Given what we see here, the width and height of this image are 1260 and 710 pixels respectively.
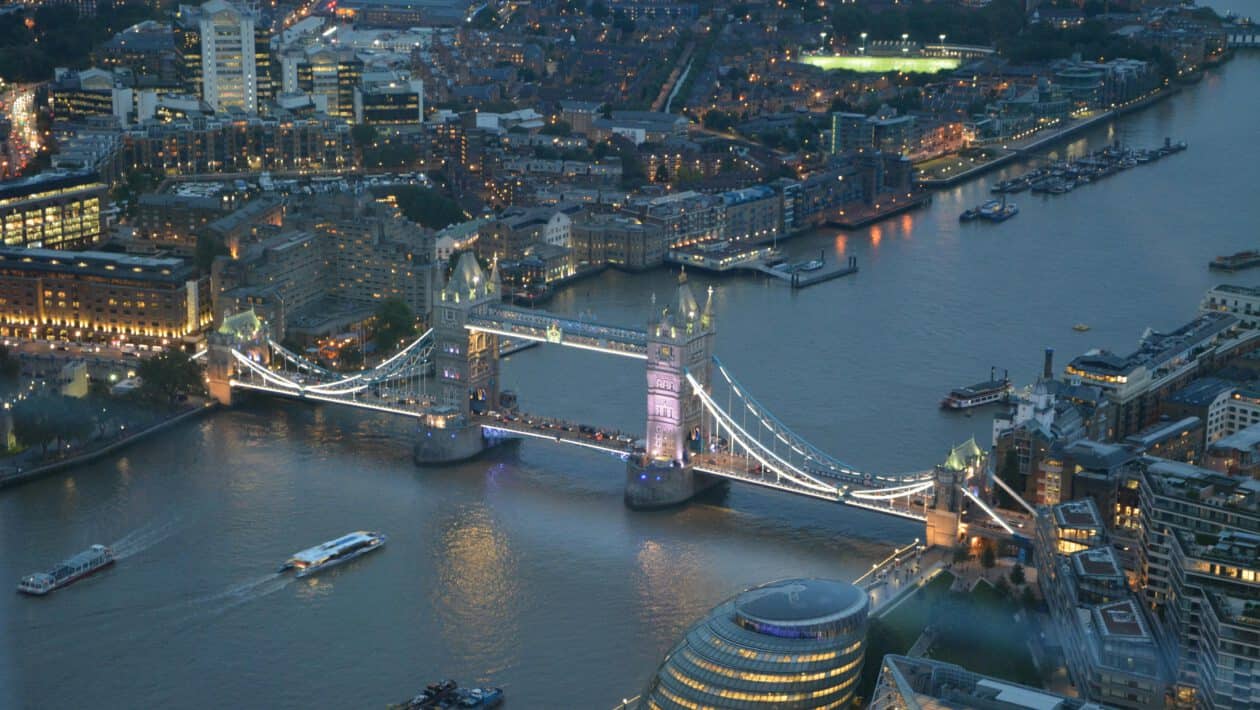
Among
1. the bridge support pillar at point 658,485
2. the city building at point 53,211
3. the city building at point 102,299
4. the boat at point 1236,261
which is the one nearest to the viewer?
the bridge support pillar at point 658,485

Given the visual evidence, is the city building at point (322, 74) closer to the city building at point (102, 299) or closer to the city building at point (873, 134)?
the city building at point (873, 134)

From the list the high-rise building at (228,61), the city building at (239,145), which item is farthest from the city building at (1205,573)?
the high-rise building at (228,61)

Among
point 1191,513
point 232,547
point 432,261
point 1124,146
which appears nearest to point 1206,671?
point 1191,513

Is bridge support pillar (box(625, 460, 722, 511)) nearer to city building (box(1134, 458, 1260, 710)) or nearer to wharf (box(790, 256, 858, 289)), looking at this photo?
city building (box(1134, 458, 1260, 710))

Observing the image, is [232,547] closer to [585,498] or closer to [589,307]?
[585,498]

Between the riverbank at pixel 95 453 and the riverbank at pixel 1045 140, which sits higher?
the riverbank at pixel 1045 140

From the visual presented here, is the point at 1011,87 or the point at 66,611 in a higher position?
the point at 1011,87

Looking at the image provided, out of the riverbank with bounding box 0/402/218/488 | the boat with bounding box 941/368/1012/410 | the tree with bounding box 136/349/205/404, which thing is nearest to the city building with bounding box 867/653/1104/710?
the boat with bounding box 941/368/1012/410

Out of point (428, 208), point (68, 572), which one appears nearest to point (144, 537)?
point (68, 572)
